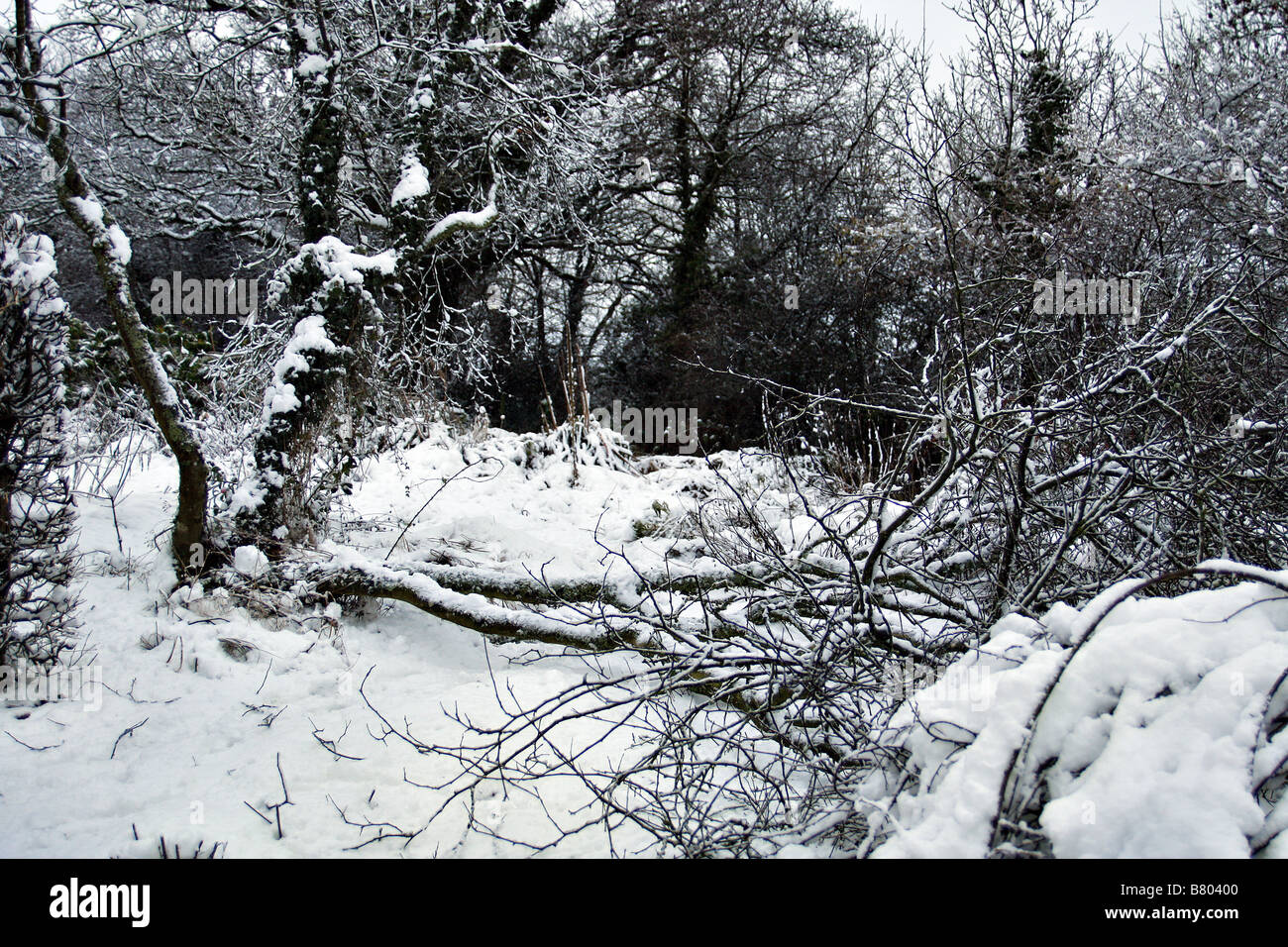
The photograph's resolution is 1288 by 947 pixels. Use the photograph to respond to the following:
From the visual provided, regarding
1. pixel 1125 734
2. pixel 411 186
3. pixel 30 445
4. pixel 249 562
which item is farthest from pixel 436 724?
pixel 411 186

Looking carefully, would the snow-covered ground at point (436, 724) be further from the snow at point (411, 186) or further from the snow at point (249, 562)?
the snow at point (411, 186)

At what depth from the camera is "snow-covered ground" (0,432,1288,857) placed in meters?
1.38

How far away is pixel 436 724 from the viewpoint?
11.1 feet

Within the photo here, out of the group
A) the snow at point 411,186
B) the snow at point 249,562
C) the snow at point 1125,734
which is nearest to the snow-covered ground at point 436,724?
the snow at point 1125,734

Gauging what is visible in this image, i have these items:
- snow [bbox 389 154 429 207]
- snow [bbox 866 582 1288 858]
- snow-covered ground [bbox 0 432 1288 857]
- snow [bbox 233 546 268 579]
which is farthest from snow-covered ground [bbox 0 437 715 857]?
snow [bbox 389 154 429 207]

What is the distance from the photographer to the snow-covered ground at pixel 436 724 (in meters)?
1.38

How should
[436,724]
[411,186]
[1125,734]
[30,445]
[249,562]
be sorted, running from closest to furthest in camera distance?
[1125,734] < [30,445] < [436,724] < [249,562] < [411,186]

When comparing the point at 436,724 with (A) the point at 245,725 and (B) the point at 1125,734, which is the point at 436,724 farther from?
(B) the point at 1125,734

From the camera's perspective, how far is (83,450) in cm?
455

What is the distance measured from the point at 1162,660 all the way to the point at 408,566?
155 inches

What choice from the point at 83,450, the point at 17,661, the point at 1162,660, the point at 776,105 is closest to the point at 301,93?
the point at 83,450

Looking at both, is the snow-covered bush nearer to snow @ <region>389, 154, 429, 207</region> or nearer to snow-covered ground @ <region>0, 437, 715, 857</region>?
snow-covered ground @ <region>0, 437, 715, 857</region>
